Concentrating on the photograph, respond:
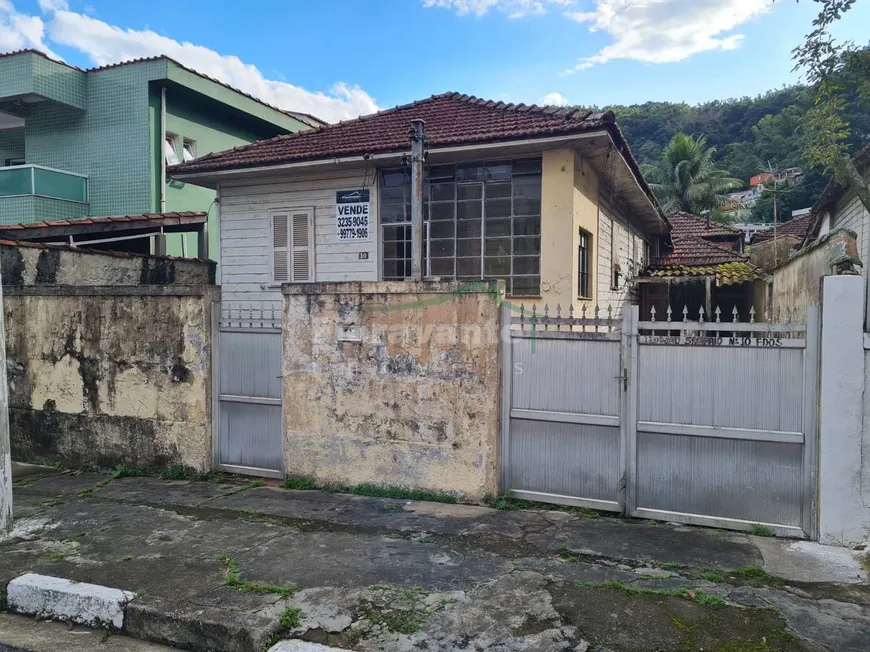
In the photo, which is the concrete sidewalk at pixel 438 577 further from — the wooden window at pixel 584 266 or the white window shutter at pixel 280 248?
the white window shutter at pixel 280 248

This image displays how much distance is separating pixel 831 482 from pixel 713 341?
4.71 feet

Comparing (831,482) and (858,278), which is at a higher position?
(858,278)

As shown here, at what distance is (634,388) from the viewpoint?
18.6 ft

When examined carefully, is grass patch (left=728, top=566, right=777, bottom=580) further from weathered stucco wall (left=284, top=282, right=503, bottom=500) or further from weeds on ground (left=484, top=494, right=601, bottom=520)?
weathered stucco wall (left=284, top=282, right=503, bottom=500)

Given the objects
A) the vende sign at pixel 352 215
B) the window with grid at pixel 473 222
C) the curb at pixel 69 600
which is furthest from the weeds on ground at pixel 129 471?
the vende sign at pixel 352 215

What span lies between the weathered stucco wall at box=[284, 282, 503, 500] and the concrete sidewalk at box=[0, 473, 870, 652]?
48cm

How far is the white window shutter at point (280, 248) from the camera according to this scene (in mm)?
11109

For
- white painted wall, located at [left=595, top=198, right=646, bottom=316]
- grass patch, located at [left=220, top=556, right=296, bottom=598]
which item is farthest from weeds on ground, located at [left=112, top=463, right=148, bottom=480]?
white painted wall, located at [left=595, top=198, right=646, bottom=316]

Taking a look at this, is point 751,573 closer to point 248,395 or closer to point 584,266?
point 248,395

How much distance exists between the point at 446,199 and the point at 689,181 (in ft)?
90.1

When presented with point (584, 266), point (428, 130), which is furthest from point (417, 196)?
point (584, 266)

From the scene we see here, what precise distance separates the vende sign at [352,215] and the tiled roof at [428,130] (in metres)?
0.85

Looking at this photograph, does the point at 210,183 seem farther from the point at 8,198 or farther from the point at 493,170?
the point at 8,198

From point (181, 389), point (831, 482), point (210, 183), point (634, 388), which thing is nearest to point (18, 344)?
point (181, 389)
